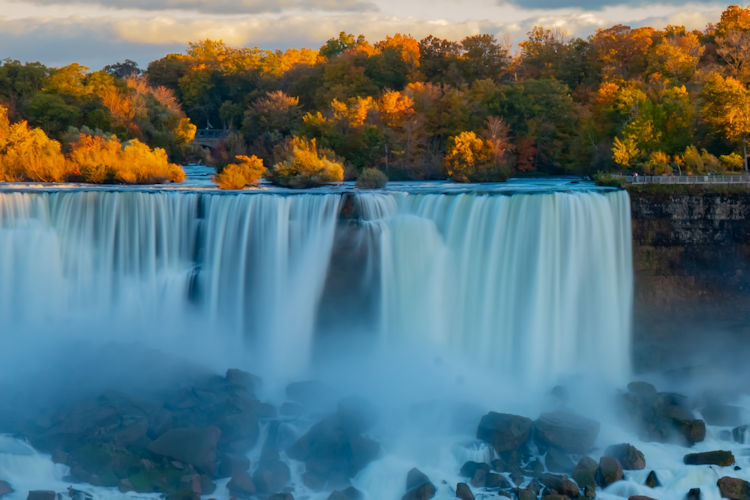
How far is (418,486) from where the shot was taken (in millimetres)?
20375

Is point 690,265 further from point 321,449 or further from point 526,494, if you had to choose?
point 321,449

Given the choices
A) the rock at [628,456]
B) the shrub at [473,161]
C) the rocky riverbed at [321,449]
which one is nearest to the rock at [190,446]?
the rocky riverbed at [321,449]

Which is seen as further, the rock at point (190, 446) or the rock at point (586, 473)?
the rock at point (190, 446)

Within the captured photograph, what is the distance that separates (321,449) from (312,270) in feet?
25.2

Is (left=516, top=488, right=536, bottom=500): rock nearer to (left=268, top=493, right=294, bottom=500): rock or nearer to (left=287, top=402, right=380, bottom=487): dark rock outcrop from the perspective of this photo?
(left=287, top=402, right=380, bottom=487): dark rock outcrop

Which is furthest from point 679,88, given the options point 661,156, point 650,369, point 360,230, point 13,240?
point 13,240

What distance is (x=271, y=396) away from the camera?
83.8 feet

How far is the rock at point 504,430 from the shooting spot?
21.9m

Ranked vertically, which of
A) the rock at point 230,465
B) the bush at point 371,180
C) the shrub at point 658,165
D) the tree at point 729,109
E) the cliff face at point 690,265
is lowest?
the rock at point 230,465

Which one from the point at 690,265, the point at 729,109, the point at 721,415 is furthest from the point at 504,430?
the point at 729,109

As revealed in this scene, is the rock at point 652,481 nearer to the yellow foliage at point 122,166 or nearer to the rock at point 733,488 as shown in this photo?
the rock at point 733,488

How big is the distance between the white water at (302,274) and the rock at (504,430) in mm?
4230

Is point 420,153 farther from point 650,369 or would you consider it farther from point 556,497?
point 556,497

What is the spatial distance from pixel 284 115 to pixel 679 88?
23.1m
